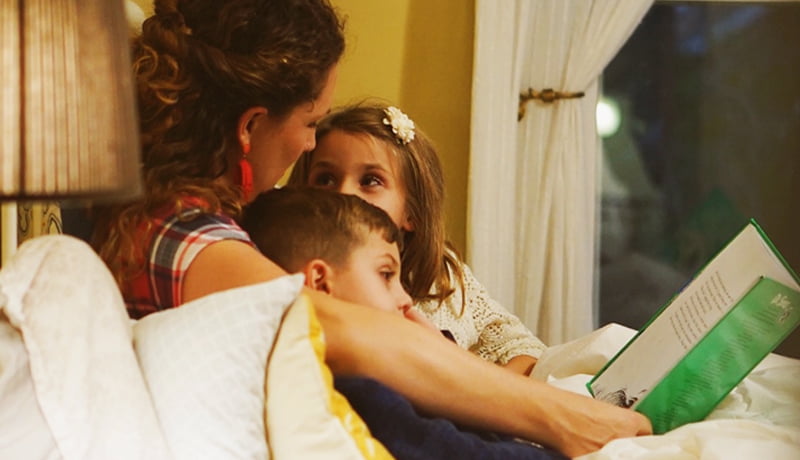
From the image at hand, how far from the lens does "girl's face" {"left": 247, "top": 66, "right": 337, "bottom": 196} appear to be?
5.39 feet

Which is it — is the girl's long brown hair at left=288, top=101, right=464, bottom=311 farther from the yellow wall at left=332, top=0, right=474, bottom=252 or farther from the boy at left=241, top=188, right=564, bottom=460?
the yellow wall at left=332, top=0, right=474, bottom=252

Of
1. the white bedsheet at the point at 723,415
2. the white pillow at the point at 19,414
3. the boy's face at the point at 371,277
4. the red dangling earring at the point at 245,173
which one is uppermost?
the red dangling earring at the point at 245,173

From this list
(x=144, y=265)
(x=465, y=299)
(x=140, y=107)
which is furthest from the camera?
(x=465, y=299)

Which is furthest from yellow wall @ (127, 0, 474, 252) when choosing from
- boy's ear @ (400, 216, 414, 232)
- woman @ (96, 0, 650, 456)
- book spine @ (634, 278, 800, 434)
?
book spine @ (634, 278, 800, 434)

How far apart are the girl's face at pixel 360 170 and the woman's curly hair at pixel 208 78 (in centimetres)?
43

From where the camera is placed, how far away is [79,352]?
1072 millimetres

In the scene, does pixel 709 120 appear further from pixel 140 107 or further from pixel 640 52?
pixel 140 107

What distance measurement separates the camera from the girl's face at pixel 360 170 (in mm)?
2047

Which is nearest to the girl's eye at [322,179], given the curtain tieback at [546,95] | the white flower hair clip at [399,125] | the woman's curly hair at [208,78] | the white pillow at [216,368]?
the white flower hair clip at [399,125]

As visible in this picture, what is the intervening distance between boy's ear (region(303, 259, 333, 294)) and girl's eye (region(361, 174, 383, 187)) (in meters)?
0.59

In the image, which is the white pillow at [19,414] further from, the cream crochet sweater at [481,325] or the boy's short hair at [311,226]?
the cream crochet sweater at [481,325]

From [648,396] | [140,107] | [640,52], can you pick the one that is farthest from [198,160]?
[640,52]

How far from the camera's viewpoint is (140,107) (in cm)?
158

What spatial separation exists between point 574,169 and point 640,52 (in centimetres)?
55
